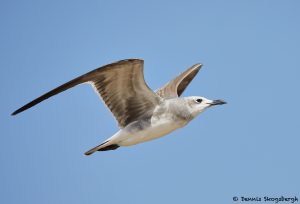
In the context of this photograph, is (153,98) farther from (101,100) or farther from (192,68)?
(192,68)

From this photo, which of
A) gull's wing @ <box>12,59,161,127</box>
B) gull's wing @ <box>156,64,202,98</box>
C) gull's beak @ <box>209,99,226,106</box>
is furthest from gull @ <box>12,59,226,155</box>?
gull's wing @ <box>156,64,202,98</box>

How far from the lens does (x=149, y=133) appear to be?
11031 mm

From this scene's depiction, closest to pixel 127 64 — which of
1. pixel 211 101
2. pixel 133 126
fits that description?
pixel 133 126

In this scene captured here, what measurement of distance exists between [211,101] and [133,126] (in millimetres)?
1584

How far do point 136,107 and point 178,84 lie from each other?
224cm

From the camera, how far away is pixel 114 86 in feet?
35.8

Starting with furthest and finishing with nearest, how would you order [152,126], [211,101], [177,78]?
1. [177,78]
2. [211,101]
3. [152,126]

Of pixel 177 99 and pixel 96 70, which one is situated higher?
pixel 96 70

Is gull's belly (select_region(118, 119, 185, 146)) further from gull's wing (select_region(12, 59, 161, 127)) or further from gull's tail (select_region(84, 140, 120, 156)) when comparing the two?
gull's wing (select_region(12, 59, 161, 127))

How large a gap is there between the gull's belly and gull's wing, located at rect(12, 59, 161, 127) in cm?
30

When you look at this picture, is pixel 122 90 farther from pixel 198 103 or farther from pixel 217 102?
pixel 217 102

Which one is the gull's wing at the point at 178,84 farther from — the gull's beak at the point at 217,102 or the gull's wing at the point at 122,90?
the gull's wing at the point at 122,90

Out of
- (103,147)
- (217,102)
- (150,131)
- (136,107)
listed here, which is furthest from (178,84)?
(103,147)

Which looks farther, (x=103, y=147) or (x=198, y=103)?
(x=198, y=103)
